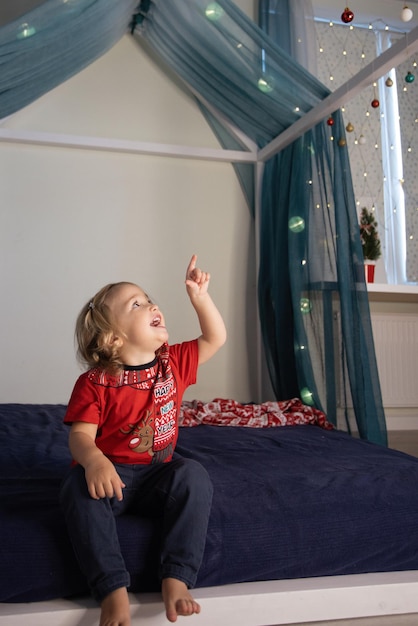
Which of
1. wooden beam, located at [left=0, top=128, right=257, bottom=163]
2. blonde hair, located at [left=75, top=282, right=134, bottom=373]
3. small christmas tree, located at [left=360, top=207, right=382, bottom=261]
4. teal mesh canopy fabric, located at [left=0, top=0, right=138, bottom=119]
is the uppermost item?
teal mesh canopy fabric, located at [left=0, top=0, right=138, bottom=119]

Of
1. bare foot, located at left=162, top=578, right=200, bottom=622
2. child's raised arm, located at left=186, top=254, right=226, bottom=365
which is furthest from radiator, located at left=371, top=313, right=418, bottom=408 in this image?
bare foot, located at left=162, top=578, right=200, bottom=622

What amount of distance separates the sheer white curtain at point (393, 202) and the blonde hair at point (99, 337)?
10.6 ft

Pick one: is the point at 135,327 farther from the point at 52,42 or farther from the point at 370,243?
the point at 370,243

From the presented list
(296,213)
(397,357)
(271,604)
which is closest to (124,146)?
(296,213)

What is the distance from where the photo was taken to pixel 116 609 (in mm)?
1200

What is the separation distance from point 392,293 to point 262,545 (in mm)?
2862

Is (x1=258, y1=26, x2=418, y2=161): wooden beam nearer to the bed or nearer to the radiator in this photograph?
→ the radiator

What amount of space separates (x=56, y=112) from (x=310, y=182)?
1.54 m

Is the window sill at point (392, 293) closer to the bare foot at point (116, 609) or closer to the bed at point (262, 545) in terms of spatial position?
A: the bed at point (262, 545)

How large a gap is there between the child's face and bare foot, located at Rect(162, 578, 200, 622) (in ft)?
1.64

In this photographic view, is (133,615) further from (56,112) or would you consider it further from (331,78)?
(331,78)

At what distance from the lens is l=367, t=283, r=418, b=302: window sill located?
154 inches

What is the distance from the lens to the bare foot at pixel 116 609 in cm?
119

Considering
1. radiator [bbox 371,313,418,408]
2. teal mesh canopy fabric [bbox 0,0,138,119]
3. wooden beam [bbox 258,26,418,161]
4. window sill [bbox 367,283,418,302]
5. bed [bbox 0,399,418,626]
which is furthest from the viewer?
radiator [bbox 371,313,418,408]
